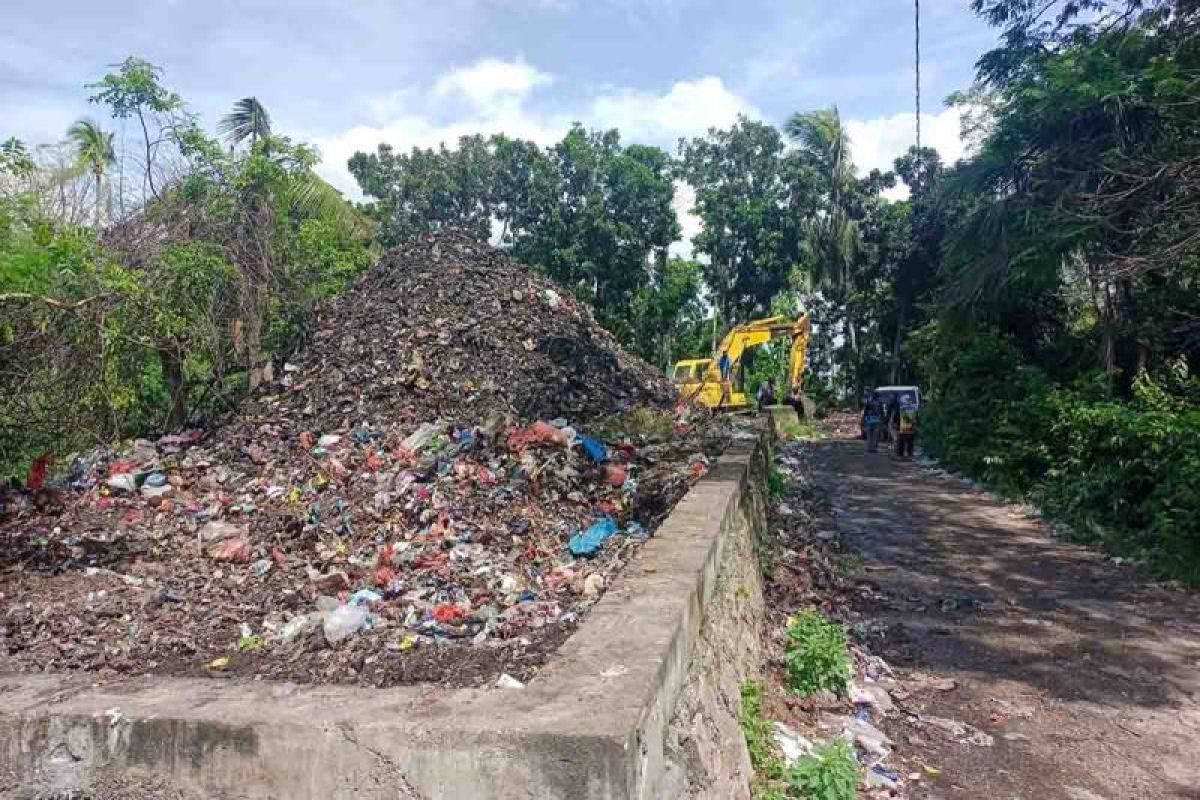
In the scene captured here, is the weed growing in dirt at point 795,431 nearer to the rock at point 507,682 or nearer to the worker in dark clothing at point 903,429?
the worker in dark clothing at point 903,429

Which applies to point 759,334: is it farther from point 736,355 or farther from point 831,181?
point 831,181

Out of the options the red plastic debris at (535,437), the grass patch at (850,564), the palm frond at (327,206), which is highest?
the palm frond at (327,206)

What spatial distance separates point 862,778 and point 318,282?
31.0 ft

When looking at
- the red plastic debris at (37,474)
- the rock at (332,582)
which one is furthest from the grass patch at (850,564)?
the red plastic debris at (37,474)

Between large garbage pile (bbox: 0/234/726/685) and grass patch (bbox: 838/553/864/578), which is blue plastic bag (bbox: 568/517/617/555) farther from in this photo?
grass patch (bbox: 838/553/864/578)

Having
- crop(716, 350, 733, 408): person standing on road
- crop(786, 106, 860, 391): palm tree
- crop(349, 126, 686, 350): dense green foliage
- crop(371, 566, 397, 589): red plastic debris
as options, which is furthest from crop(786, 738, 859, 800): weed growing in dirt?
crop(786, 106, 860, 391): palm tree

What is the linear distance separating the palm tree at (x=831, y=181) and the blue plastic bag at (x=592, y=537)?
24.4 metres

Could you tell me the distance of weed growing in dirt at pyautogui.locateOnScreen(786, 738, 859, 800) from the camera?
3152 mm

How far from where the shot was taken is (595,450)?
7027 mm

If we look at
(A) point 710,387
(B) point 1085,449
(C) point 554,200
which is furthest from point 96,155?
(C) point 554,200

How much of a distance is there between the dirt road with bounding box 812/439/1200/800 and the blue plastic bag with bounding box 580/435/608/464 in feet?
7.27

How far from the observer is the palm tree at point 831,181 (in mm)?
28031

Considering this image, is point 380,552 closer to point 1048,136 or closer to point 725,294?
point 1048,136

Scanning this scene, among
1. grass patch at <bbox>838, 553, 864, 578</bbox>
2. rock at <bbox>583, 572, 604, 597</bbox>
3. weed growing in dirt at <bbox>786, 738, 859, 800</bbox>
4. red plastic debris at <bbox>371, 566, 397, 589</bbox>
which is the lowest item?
grass patch at <bbox>838, 553, 864, 578</bbox>
